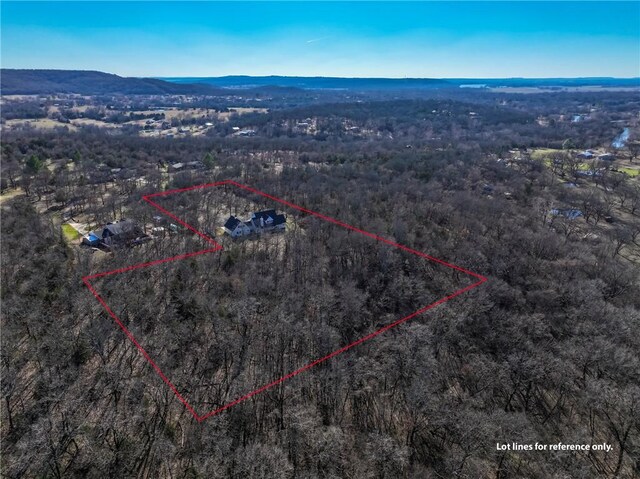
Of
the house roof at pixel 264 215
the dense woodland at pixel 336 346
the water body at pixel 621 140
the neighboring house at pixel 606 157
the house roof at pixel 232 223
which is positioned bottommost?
the dense woodland at pixel 336 346

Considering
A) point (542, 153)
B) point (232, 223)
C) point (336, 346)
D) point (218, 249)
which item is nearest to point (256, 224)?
point (232, 223)

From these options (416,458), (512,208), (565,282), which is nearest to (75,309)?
(416,458)

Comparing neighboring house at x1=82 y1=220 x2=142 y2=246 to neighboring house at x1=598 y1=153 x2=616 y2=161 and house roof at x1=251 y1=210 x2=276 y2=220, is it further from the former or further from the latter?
neighboring house at x1=598 y1=153 x2=616 y2=161

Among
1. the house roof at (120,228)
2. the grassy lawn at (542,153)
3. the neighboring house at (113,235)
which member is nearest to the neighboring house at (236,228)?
the neighboring house at (113,235)

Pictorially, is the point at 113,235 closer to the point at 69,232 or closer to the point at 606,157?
the point at 69,232

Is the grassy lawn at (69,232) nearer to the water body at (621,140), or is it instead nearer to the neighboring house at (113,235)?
the neighboring house at (113,235)

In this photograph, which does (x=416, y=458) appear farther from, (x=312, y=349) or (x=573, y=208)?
(x=573, y=208)

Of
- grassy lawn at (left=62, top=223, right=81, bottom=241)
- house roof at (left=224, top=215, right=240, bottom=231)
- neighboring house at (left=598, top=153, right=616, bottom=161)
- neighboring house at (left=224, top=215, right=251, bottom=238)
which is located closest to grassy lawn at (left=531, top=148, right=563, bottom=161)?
neighboring house at (left=598, top=153, right=616, bottom=161)
